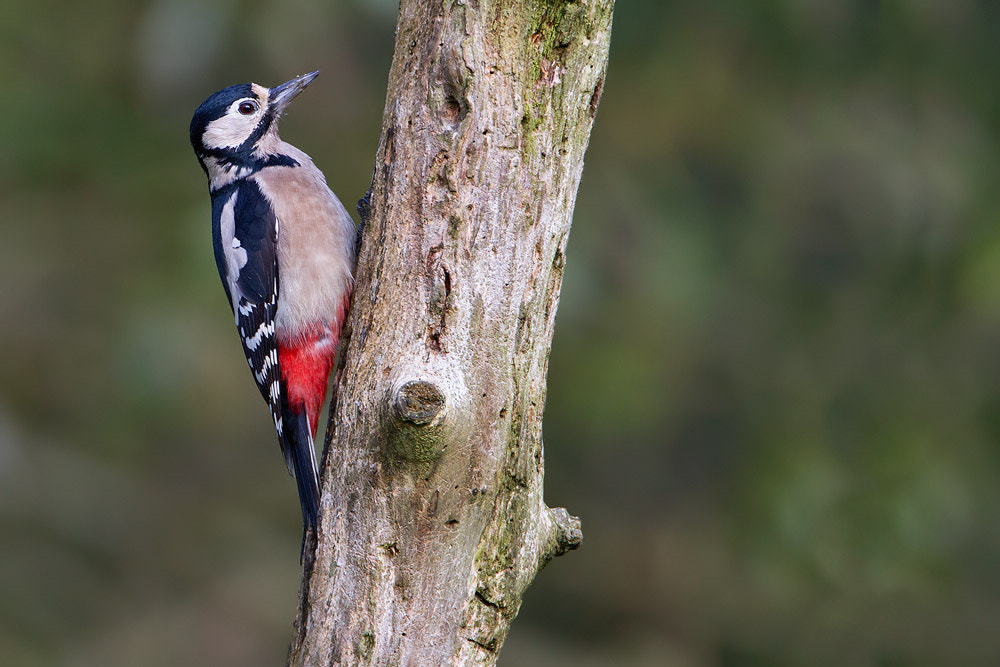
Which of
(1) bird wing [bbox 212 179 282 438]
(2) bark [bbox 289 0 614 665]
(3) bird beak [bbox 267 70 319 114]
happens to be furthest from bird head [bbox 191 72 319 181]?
(2) bark [bbox 289 0 614 665]

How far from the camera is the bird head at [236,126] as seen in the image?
12.8 ft

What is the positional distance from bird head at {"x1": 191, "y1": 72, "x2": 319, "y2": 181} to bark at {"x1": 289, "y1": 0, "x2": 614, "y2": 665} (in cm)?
164

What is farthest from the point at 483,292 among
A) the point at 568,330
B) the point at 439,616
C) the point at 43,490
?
the point at 43,490

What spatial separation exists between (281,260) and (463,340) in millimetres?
1463

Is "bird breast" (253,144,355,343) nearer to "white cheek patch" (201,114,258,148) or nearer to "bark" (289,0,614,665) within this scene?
"white cheek patch" (201,114,258,148)

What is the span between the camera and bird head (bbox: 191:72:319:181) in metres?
3.89

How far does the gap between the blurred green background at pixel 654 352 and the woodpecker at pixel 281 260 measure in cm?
272

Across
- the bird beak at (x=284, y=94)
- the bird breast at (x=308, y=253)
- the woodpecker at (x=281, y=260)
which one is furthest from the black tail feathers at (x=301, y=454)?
the bird beak at (x=284, y=94)

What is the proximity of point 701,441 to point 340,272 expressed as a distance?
4.81 meters

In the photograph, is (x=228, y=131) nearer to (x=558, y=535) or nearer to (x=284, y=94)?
(x=284, y=94)

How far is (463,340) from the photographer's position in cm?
230

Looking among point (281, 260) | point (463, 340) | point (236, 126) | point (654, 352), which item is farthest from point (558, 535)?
point (654, 352)

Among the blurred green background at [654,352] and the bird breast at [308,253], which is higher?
the blurred green background at [654,352]

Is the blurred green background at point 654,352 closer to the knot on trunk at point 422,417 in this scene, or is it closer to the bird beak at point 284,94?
the bird beak at point 284,94
